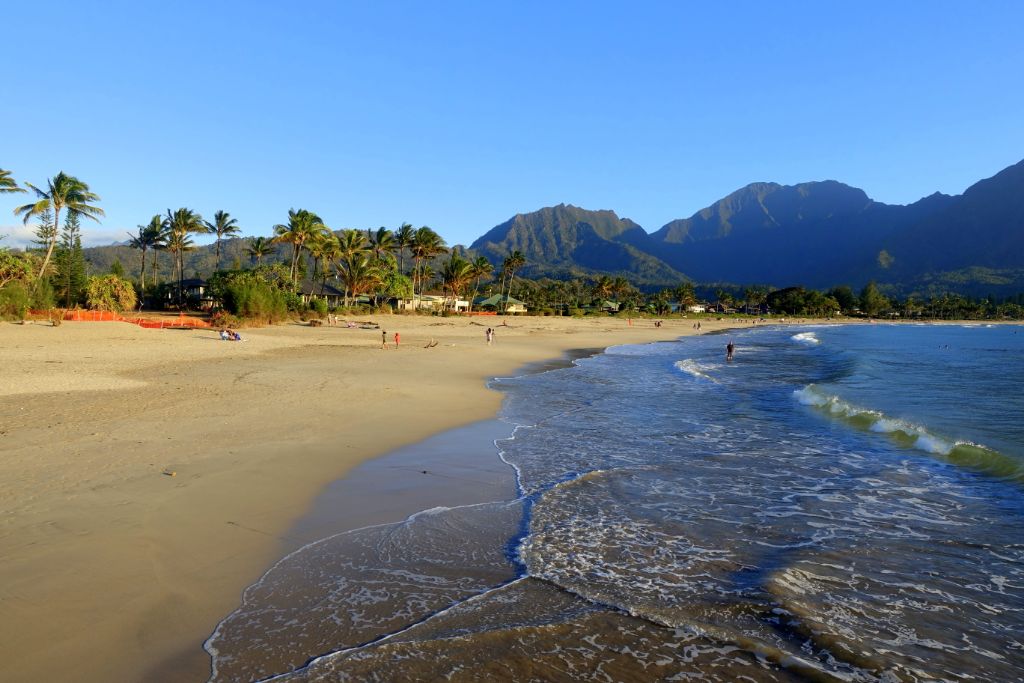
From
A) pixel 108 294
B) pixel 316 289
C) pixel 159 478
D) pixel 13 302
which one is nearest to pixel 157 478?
pixel 159 478

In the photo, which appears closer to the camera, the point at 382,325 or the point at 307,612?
the point at 307,612

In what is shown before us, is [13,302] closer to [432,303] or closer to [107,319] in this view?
[107,319]

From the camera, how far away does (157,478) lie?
24.8ft

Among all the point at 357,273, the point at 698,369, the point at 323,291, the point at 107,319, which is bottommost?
the point at 698,369

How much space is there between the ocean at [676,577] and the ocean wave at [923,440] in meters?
0.07

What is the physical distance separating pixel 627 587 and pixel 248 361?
1990 centimetres

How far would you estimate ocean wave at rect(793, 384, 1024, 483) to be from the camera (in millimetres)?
10234

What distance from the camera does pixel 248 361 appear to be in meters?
21.8

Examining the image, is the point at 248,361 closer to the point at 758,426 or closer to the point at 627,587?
the point at 758,426

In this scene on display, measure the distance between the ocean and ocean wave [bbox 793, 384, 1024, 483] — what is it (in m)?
0.07

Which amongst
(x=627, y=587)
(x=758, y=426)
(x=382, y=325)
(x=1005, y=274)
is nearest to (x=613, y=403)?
(x=758, y=426)

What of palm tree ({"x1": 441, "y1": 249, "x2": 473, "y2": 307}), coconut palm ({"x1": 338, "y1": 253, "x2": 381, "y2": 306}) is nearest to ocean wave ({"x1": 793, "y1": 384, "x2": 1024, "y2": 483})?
coconut palm ({"x1": 338, "y1": 253, "x2": 381, "y2": 306})

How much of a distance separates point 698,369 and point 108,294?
39003 mm

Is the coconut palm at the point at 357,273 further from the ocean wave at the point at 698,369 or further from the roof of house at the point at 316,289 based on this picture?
the ocean wave at the point at 698,369
